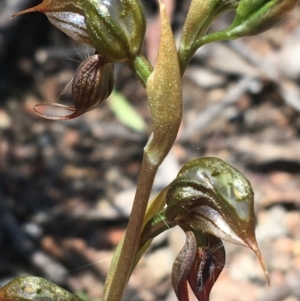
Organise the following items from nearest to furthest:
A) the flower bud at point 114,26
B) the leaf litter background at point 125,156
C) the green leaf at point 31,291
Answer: the flower bud at point 114,26 < the green leaf at point 31,291 < the leaf litter background at point 125,156

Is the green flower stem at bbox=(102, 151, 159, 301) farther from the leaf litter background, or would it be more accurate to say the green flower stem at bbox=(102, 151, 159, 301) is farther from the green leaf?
the leaf litter background

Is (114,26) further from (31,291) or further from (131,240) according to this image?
(31,291)

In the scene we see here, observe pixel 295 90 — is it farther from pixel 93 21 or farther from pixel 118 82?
pixel 93 21

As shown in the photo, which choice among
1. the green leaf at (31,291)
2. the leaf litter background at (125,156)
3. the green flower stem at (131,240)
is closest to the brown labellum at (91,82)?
the green flower stem at (131,240)

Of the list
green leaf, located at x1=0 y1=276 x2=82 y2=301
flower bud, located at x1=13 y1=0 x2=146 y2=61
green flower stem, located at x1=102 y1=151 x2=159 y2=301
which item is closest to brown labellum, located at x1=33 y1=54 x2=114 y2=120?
flower bud, located at x1=13 y1=0 x2=146 y2=61

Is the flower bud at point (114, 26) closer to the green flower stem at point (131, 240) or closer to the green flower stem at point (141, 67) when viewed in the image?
the green flower stem at point (141, 67)
